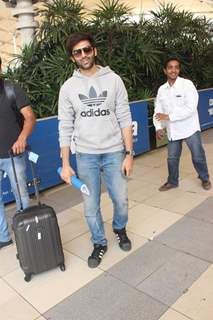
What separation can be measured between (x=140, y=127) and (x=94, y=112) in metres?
2.96

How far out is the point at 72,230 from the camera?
114 inches

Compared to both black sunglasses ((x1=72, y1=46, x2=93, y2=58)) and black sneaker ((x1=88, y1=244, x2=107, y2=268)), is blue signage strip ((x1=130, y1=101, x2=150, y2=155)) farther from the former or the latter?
black sunglasses ((x1=72, y1=46, x2=93, y2=58))

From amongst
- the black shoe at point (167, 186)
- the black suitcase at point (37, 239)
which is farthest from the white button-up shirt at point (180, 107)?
the black suitcase at point (37, 239)

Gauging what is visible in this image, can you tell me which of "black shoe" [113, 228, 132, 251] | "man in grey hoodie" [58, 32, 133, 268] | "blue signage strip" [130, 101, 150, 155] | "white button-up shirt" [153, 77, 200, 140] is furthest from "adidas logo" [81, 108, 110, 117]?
"blue signage strip" [130, 101, 150, 155]

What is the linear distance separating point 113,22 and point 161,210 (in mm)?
2984

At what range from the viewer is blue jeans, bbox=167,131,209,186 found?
341 centimetres

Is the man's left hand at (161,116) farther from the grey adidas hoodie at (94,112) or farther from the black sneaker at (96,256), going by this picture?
the black sneaker at (96,256)

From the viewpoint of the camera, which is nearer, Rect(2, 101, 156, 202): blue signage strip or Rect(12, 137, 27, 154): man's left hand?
Rect(12, 137, 27, 154): man's left hand

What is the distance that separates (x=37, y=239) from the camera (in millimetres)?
2148

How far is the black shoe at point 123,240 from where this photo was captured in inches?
98.6

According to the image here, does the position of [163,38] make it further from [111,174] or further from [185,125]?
[111,174]

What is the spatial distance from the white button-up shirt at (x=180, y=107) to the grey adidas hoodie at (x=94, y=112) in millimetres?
1217

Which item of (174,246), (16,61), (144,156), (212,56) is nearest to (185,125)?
(174,246)

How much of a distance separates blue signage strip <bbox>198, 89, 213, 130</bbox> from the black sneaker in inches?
177
